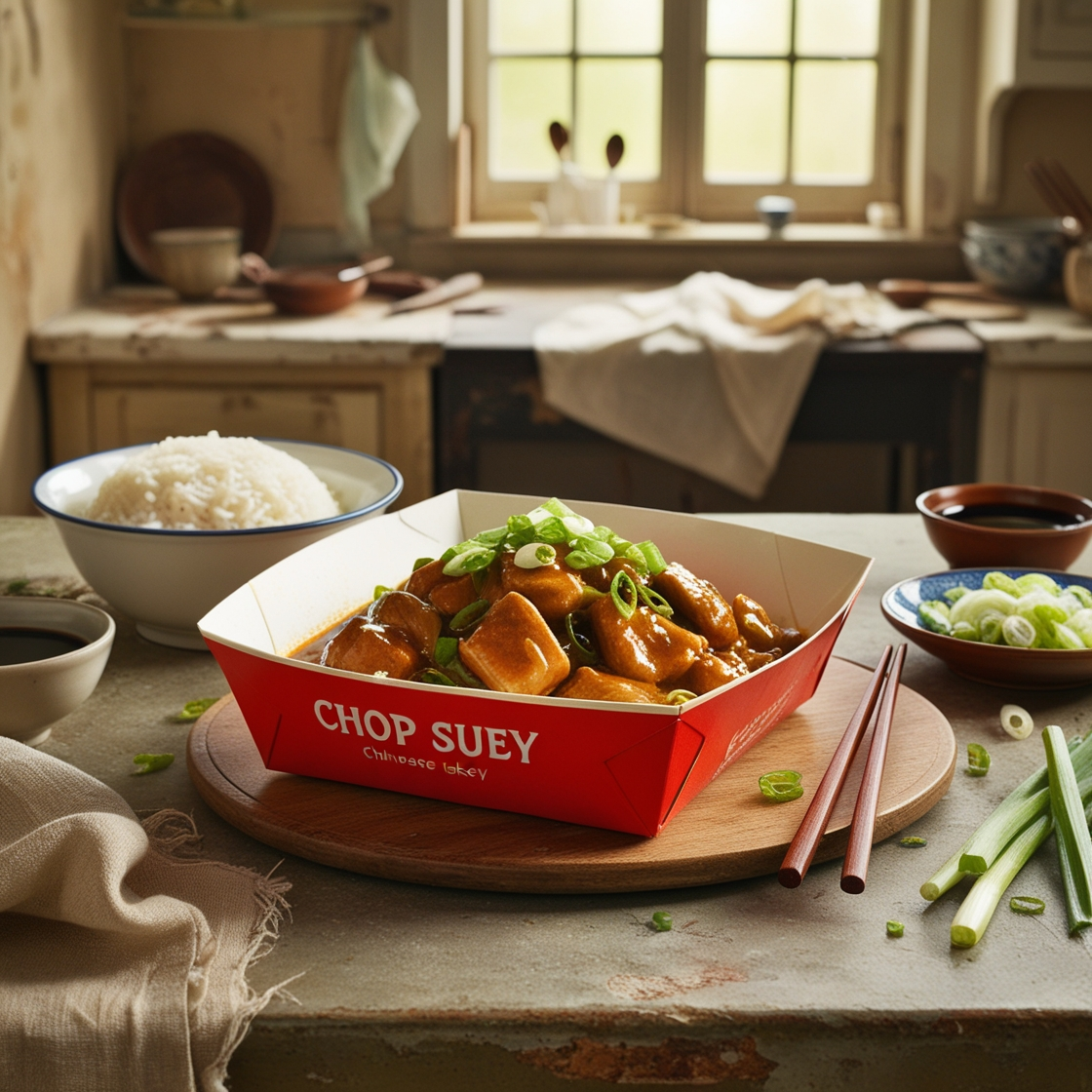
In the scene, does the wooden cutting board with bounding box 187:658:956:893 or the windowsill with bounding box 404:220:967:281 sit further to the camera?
the windowsill with bounding box 404:220:967:281

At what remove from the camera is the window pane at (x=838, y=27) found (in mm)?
3379

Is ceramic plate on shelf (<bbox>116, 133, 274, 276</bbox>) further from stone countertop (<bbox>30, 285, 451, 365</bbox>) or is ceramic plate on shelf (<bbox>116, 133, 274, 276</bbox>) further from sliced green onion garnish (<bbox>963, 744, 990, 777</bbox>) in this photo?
sliced green onion garnish (<bbox>963, 744, 990, 777</bbox>)

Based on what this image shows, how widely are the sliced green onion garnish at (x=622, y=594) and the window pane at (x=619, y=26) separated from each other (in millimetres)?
2804

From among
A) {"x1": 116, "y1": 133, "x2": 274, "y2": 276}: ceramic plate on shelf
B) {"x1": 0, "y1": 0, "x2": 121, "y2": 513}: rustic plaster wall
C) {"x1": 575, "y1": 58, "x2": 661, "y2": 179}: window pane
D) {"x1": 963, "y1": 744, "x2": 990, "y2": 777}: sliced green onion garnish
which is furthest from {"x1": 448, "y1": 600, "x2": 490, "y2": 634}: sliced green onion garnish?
{"x1": 575, "y1": 58, "x2": 661, "y2": 179}: window pane

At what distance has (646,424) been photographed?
2641mm

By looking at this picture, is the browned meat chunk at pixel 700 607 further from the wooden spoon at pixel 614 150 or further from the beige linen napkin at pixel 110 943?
the wooden spoon at pixel 614 150

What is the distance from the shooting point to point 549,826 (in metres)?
0.85

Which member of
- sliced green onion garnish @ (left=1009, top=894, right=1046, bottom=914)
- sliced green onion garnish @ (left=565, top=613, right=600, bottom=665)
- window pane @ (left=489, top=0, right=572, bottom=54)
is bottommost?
sliced green onion garnish @ (left=1009, top=894, right=1046, bottom=914)

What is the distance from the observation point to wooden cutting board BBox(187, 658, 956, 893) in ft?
2.64

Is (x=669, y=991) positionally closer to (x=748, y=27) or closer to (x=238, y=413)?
(x=238, y=413)

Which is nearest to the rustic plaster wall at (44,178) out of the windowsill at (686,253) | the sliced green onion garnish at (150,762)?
the windowsill at (686,253)

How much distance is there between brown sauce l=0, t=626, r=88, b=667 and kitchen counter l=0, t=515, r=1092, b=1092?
27 centimetres

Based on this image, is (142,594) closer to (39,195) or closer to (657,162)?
(39,195)

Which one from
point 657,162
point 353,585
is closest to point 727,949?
point 353,585
